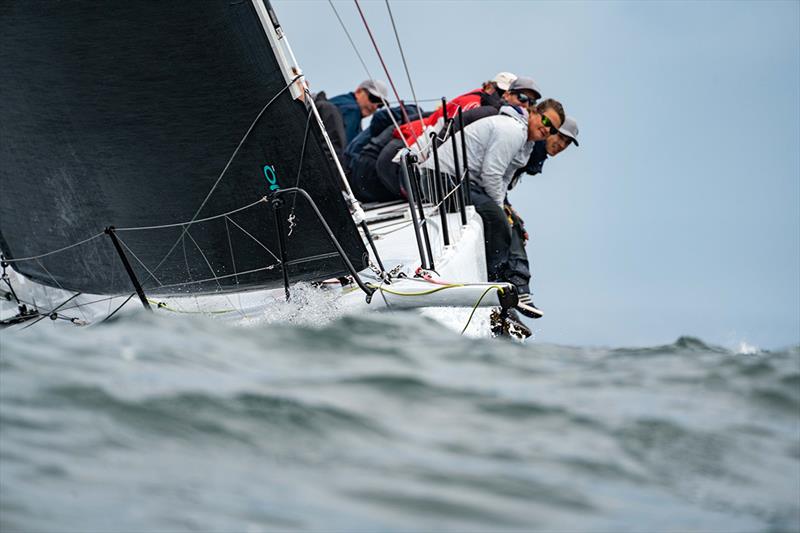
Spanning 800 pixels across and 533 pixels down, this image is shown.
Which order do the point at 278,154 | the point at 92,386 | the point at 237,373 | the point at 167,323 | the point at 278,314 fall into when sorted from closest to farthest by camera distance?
the point at 92,386, the point at 237,373, the point at 167,323, the point at 278,314, the point at 278,154

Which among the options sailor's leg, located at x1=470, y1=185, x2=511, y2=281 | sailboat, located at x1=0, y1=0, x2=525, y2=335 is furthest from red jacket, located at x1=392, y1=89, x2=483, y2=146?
sailboat, located at x1=0, y1=0, x2=525, y2=335

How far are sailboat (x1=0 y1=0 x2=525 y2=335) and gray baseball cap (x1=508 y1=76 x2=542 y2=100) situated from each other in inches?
81.0

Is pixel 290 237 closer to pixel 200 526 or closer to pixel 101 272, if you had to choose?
pixel 101 272

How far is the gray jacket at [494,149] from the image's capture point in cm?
624

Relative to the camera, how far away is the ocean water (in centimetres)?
195

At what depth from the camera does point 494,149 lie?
6.33m

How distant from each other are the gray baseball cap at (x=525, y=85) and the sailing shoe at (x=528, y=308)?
1417mm

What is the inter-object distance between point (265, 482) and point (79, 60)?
3.38 m

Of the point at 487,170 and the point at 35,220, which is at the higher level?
the point at 35,220

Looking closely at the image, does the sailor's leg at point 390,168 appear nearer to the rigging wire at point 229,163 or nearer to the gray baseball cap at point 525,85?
the gray baseball cap at point 525,85

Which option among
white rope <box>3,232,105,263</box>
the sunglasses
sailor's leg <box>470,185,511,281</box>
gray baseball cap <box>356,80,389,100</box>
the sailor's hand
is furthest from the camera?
gray baseball cap <box>356,80,389,100</box>

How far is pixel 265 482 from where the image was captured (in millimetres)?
2049

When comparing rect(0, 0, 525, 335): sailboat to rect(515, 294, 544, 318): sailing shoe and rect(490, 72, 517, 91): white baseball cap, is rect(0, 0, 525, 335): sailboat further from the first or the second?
rect(490, 72, 517, 91): white baseball cap

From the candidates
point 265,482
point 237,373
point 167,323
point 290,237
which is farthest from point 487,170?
point 265,482
